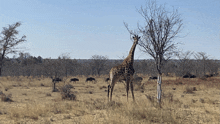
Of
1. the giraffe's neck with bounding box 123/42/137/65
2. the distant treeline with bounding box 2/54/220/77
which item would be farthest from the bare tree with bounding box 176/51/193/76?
the giraffe's neck with bounding box 123/42/137/65

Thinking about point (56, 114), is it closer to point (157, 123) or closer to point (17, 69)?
point (157, 123)

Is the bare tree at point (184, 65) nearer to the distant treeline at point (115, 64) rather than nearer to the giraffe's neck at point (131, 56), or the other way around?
the distant treeline at point (115, 64)

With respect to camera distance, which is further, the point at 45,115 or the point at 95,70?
the point at 95,70

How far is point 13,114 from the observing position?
26.7ft

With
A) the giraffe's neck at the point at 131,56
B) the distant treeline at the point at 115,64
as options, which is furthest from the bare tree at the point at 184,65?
the giraffe's neck at the point at 131,56

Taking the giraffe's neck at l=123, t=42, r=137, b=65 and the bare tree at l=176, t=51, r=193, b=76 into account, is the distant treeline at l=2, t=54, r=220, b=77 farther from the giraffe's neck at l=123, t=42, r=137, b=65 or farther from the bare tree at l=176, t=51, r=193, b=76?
the giraffe's neck at l=123, t=42, r=137, b=65

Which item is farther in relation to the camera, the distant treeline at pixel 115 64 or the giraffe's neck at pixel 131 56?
the distant treeline at pixel 115 64

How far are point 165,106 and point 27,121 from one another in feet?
19.2

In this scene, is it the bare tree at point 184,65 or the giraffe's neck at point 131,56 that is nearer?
the giraffe's neck at point 131,56

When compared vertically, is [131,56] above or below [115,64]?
below

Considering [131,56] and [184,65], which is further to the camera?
[184,65]

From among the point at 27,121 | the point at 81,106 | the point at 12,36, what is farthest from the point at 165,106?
the point at 12,36

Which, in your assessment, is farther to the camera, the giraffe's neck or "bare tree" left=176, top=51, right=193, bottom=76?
"bare tree" left=176, top=51, right=193, bottom=76

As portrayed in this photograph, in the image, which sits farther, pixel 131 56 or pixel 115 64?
pixel 115 64
